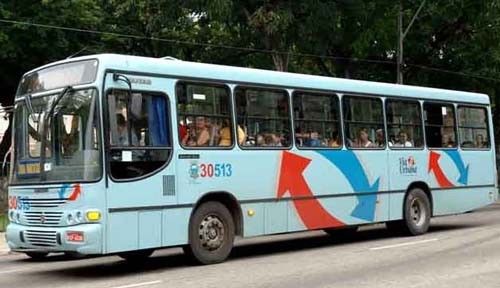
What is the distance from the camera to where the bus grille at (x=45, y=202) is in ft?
35.8

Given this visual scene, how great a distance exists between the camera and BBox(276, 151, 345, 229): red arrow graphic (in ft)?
43.9

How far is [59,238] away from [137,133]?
1825 millimetres

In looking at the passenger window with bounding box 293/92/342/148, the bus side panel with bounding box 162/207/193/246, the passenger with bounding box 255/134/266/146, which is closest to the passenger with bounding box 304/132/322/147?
the passenger window with bounding box 293/92/342/148

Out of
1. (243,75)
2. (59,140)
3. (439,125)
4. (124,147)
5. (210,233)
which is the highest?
(243,75)

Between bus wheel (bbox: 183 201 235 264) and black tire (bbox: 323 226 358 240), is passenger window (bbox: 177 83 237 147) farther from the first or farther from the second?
black tire (bbox: 323 226 358 240)

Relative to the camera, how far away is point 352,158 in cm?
1476

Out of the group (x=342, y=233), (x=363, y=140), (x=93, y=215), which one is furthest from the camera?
(x=342, y=233)

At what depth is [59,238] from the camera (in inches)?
424

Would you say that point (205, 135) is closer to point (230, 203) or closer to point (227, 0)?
point (230, 203)

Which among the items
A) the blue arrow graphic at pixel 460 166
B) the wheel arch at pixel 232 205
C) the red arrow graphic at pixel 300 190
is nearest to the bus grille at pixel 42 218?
the wheel arch at pixel 232 205

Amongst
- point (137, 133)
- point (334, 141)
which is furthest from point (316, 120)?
point (137, 133)

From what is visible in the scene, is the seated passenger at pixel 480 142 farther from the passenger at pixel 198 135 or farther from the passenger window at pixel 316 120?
the passenger at pixel 198 135

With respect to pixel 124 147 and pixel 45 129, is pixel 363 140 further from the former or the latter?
pixel 45 129

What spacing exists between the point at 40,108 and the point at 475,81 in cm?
2518
